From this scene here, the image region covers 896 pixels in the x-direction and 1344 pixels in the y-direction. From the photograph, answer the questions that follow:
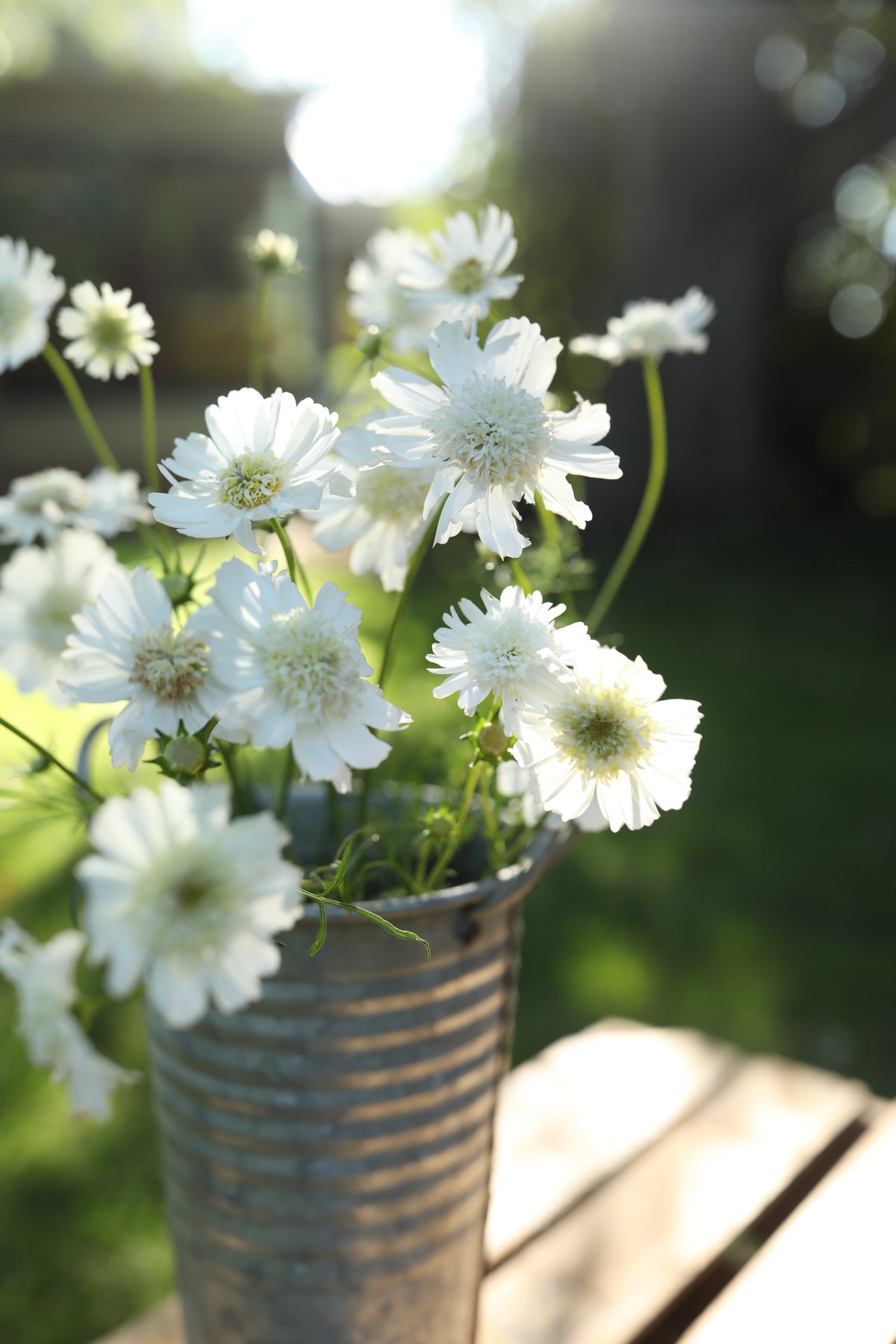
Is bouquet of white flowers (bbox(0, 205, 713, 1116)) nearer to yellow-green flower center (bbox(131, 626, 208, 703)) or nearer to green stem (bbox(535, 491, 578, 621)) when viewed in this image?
yellow-green flower center (bbox(131, 626, 208, 703))

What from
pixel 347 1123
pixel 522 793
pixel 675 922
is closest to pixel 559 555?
pixel 522 793

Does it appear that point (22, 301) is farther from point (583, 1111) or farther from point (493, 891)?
point (583, 1111)

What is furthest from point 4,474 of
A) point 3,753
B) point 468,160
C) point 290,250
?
point 290,250

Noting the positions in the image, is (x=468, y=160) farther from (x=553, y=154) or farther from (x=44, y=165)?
(x=44, y=165)

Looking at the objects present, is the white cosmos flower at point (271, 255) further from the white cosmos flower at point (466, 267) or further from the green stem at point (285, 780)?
the green stem at point (285, 780)

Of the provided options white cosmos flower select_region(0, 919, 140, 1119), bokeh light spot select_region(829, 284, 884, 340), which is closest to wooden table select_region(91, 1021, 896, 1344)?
white cosmos flower select_region(0, 919, 140, 1119)

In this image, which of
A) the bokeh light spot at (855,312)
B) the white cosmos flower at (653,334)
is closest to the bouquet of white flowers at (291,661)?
the white cosmos flower at (653,334)
